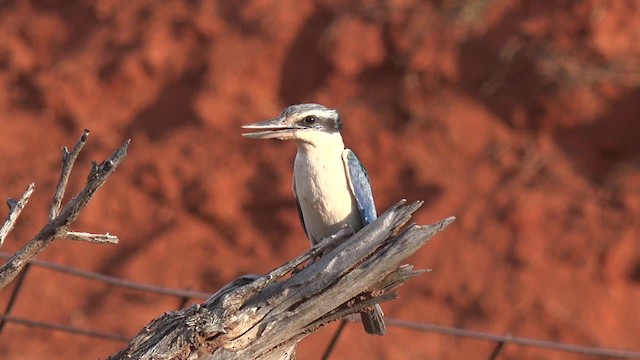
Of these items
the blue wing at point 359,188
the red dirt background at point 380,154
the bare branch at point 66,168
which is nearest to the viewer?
the bare branch at point 66,168

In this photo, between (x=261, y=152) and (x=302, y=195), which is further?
(x=261, y=152)

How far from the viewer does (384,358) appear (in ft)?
45.7

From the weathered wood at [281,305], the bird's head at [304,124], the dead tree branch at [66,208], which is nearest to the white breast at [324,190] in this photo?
the bird's head at [304,124]

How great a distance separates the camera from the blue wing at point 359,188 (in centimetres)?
588

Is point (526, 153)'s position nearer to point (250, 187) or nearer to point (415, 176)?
point (415, 176)

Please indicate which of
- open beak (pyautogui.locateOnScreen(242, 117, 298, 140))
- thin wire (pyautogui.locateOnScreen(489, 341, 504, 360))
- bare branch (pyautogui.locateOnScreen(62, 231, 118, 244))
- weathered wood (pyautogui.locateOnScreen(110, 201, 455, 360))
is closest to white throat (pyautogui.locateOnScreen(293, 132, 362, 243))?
open beak (pyautogui.locateOnScreen(242, 117, 298, 140))

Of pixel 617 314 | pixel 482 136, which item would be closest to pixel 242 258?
pixel 482 136

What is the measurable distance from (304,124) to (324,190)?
0.38 meters

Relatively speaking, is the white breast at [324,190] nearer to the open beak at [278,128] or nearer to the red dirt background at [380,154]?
the open beak at [278,128]

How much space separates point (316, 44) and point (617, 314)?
6.05 m

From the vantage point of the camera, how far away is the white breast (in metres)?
5.78

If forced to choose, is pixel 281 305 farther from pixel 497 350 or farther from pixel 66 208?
pixel 497 350

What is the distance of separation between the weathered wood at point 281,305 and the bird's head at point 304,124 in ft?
3.43

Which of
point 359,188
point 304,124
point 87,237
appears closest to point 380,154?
point 359,188
